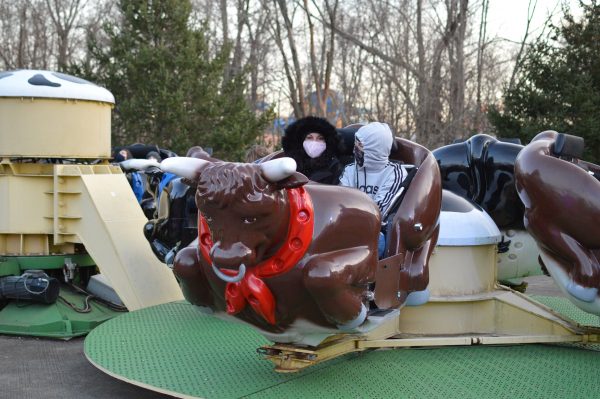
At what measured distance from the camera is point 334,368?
4602 mm

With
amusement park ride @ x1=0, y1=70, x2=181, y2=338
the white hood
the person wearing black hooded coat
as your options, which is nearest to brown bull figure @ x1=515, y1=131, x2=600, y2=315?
the white hood

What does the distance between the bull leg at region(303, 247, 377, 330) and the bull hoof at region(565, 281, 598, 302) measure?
142 centimetres

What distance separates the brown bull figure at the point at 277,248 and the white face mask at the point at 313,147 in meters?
0.72

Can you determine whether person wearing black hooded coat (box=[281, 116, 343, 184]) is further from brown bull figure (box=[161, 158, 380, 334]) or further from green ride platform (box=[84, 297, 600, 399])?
green ride platform (box=[84, 297, 600, 399])

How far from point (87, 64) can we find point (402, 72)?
9.64 metres

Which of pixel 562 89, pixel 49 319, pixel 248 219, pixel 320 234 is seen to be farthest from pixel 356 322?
pixel 562 89

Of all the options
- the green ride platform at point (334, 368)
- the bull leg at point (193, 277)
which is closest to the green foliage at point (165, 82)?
the green ride platform at point (334, 368)

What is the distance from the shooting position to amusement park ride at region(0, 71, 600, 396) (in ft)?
11.2

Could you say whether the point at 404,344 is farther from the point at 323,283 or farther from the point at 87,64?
the point at 87,64

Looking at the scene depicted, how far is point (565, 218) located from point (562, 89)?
1049 cm

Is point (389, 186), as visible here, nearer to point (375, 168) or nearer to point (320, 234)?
point (375, 168)

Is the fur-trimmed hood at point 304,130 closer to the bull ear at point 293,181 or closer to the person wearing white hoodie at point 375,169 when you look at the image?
the person wearing white hoodie at point 375,169

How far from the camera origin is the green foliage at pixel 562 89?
531 inches

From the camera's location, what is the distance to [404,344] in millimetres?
4980
